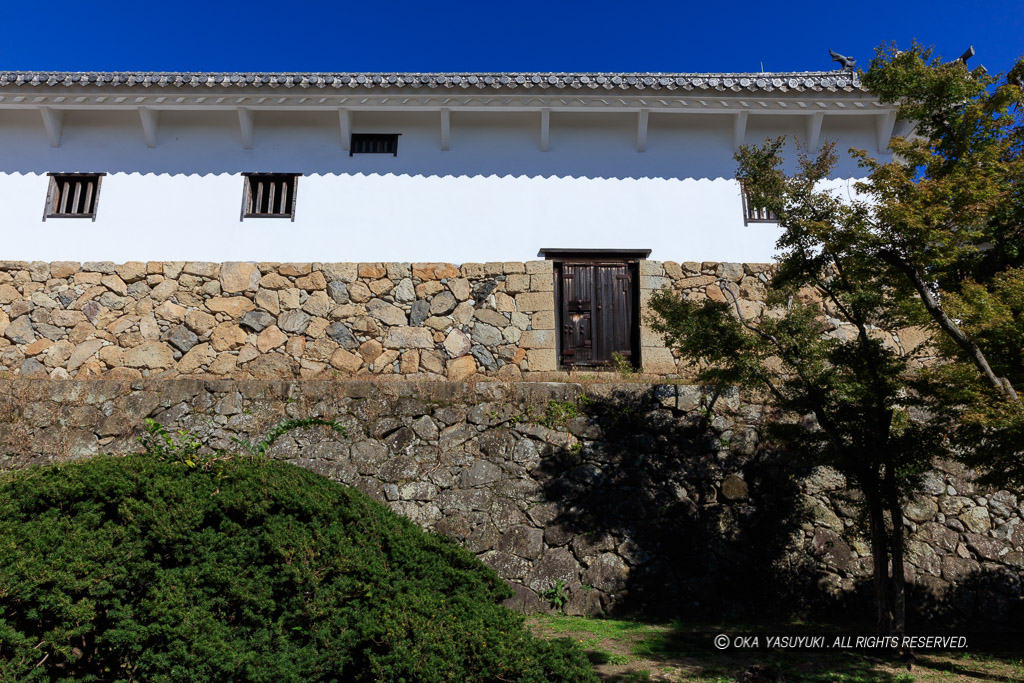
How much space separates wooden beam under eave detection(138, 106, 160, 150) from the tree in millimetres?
8572

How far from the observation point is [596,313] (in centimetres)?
1026

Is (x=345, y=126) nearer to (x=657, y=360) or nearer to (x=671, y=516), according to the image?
(x=657, y=360)

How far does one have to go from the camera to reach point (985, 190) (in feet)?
16.9

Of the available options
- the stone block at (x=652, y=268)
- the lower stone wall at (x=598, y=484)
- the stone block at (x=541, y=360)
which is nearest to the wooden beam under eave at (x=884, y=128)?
the stone block at (x=652, y=268)

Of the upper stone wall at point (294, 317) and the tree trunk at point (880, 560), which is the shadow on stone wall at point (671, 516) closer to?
the tree trunk at point (880, 560)

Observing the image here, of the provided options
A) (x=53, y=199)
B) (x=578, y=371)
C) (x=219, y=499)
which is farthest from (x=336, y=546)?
(x=53, y=199)

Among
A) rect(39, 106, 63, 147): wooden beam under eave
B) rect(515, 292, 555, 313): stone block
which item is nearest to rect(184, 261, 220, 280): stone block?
rect(39, 106, 63, 147): wooden beam under eave

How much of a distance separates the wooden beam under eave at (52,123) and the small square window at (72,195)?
22.7 inches

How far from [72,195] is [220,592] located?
9288 mm

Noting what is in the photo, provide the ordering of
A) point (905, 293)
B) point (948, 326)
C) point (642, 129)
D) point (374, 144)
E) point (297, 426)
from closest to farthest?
point (948, 326) → point (905, 293) → point (297, 426) → point (642, 129) → point (374, 144)

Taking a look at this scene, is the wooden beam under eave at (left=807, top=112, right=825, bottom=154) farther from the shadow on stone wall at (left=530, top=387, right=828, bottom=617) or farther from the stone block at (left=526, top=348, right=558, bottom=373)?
the stone block at (left=526, top=348, right=558, bottom=373)

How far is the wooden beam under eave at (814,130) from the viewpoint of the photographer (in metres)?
10.5

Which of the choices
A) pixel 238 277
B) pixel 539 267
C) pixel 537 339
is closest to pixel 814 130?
pixel 539 267

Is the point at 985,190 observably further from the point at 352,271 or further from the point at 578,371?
the point at 352,271
